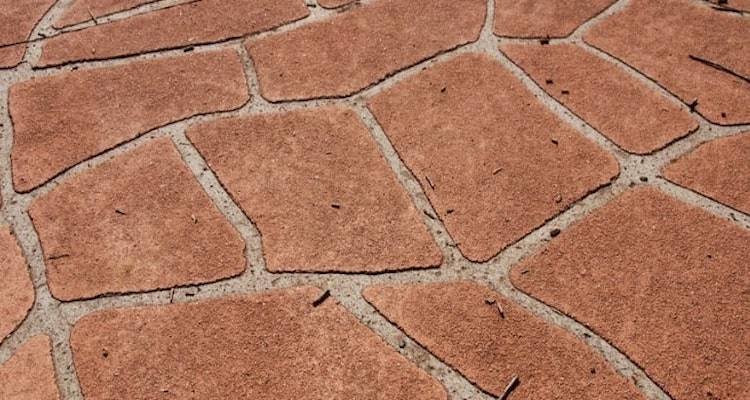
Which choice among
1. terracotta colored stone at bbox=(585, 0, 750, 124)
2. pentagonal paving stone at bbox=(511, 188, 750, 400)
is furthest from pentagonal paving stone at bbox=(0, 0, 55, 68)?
terracotta colored stone at bbox=(585, 0, 750, 124)

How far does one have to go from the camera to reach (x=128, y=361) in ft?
→ 6.63

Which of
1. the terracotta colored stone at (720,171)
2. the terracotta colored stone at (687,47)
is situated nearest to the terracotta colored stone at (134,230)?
the terracotta colored stone at (720,171)

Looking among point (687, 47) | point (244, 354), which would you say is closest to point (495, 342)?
point (244, 354)

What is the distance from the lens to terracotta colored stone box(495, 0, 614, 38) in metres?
2.96

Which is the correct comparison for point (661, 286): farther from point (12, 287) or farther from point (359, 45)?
point (12, 287)

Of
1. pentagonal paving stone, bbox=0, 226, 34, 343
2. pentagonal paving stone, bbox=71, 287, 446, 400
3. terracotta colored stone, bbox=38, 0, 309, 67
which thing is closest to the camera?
pentagonal paving stone, bbox=71, 287, 446, 400

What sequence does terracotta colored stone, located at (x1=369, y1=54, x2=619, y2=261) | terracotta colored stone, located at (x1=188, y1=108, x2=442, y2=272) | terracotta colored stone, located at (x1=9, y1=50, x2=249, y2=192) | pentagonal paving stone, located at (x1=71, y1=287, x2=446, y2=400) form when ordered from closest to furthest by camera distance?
1. pentagonal paving stone, located at (x1=71, y1=287, x2=446, y2=400)
2. terracotta colored stone, located at (x1=188, y1=108, x2=442, y2=272)
3. terracotta colored stone, located at (x1=369, y1=54, x2=619, y2=261)
4. terracotta colored stone, located at (x1=9, y1=50, x2=249, y2=192)

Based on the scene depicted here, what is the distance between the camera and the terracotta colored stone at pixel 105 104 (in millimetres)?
2553

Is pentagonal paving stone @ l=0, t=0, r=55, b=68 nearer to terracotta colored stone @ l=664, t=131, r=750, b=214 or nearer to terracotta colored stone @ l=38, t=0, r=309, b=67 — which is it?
terracotta colored stone @ l=38, t=0, r=309, b=67

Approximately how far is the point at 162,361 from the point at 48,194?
83 centimetres

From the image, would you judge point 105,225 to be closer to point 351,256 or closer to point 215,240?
point 215,240

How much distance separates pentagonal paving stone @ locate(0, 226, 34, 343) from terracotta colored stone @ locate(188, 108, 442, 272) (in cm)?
69

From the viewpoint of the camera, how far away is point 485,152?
252 centimetres

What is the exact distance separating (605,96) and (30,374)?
220 centimetres
